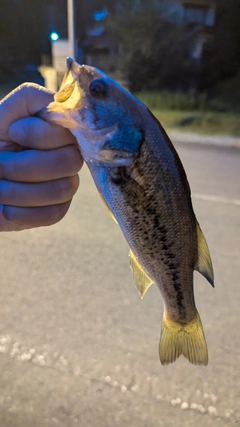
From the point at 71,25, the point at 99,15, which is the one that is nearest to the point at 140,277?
the point at 71,25

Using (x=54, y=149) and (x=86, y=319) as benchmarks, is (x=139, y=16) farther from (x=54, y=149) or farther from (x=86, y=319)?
(x=54, y=149)

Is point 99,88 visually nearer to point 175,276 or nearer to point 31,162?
point 31,162

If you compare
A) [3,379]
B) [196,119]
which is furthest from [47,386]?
[196,119]

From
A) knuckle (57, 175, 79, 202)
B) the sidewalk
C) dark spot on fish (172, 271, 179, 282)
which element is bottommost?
the sidewalk

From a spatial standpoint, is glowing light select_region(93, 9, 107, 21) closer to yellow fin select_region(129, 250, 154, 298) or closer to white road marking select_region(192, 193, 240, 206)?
white road marking select_region(192, 193, 240, 206)

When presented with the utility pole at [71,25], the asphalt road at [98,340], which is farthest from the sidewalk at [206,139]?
the asphalt road at [98,340]

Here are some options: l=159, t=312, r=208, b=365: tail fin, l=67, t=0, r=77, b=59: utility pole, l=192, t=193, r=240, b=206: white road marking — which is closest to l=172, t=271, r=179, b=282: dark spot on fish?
l=159, t=312, r=208, b=365: tail fin
